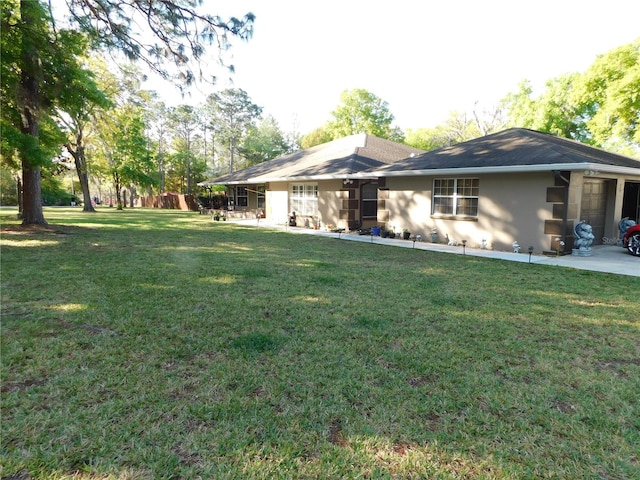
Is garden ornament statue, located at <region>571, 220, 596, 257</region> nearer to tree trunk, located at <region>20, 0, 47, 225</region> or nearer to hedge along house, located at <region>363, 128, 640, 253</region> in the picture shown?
hedge along house, located at <region>363, 128, 640, 253</region>

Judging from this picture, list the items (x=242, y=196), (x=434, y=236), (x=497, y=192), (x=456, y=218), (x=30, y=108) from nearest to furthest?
(x=497, y=192) < (x=30, y=108) < (x=456, y=218) < (x=434, y=236) < (x=242, y=196)

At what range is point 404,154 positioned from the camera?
64.7 feet

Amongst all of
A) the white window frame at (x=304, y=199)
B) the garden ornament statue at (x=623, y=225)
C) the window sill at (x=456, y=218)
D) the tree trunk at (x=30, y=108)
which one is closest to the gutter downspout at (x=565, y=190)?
the window sill at (x=456, y=218)

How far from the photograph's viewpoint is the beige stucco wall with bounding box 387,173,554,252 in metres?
10.0

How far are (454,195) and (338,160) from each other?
650cm

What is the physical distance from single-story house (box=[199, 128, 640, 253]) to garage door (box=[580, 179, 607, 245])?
0.03 m

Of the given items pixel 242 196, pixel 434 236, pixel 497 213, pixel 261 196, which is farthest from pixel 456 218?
pixel 242 196

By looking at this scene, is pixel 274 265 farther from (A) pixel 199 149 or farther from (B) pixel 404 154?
(A) pixel 199 149

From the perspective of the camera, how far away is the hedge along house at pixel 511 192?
966 centimetres

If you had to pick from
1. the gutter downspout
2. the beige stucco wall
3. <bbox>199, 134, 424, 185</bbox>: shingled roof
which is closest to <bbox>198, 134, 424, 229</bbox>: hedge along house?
<bbox>199, 134, 424, 185</bbox>: shingled roof

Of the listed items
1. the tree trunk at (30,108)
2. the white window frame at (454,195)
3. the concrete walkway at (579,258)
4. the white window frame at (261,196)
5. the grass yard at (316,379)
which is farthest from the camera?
the white window frame at (261,196)

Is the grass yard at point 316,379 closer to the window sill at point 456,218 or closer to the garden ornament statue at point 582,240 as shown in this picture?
the garden ornament statue at point 582,240

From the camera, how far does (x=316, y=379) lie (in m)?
3.17

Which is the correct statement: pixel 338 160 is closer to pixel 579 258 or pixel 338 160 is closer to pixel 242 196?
pixel 242 196
